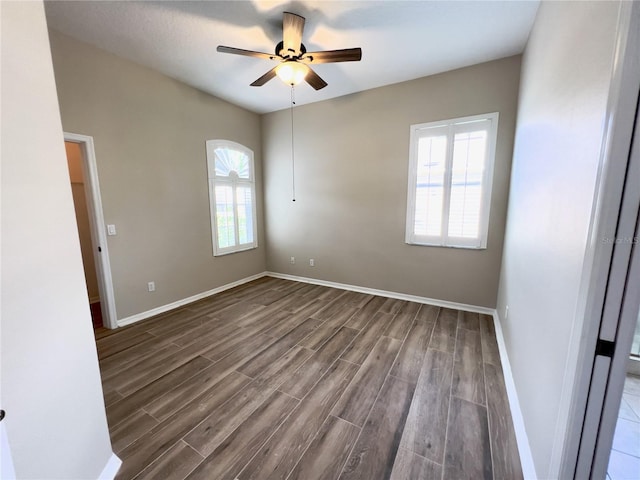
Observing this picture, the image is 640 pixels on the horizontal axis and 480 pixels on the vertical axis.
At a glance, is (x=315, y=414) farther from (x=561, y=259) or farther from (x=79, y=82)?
(x=79, y=82)

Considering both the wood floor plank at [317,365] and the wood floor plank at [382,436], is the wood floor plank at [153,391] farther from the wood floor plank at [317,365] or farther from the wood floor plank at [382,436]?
the wood floor plank at [382,436]

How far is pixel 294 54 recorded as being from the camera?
2221 mm

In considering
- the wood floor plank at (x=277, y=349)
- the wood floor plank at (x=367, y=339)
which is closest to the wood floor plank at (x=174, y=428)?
the wood floor plank at (x=277, y=349)

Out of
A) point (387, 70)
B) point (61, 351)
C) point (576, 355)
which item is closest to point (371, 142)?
point (387, 70)

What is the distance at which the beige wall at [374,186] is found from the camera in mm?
3020

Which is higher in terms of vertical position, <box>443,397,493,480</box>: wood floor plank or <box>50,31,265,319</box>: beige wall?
<box>50,31,265,319</box>: beige wall

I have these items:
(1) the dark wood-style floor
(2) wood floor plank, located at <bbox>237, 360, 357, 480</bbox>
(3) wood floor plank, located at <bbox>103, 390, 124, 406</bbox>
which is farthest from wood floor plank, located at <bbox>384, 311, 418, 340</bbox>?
(3) wood floor plank, located at <bbox>103, 390, 124, 406</bbox>

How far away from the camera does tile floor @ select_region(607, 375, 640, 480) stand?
1263 millimetres

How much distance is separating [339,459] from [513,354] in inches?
62.0

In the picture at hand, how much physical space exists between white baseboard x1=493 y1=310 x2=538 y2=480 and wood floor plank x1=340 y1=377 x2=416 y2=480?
2.08 ft

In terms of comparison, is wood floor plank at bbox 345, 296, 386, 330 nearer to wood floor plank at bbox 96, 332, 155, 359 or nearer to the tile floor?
the tile floor

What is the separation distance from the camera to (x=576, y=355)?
34.5 inches

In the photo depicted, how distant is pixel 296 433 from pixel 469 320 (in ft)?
8.26

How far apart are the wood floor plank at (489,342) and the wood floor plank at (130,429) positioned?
2.77 m
